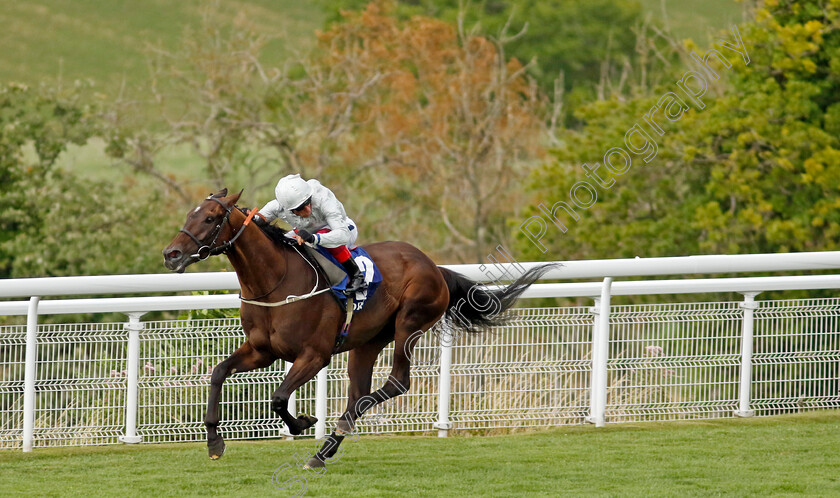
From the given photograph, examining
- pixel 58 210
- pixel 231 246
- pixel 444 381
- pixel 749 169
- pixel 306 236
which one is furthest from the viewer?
pixel 58 210

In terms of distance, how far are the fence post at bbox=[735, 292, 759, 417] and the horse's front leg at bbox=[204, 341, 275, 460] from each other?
297cm

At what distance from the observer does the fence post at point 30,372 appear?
5695 mm

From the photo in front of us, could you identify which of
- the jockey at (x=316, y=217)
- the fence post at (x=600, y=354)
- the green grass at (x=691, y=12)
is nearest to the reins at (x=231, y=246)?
the jockey at (x=316, y=217)

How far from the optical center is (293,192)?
527cm

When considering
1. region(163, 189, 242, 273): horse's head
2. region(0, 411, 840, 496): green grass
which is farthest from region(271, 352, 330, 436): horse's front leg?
region(163, 189, 242, 273): horse's head

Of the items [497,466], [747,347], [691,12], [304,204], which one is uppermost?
[691,12]

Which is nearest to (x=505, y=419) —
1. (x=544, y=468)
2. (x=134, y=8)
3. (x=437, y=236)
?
(x=544, y=468)

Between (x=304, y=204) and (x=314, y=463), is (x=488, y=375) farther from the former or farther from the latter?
(x=304, y=204)

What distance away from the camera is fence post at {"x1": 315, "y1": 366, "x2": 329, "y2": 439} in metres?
6.17

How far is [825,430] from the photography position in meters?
6.47

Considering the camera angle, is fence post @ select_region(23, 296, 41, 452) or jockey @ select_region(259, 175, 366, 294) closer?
jockey @ select_region(259, 175, 366, 294)

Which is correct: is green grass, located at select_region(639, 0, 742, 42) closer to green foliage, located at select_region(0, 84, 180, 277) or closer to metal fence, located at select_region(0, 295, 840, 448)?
green foliage, located at select_region(0, 84, 180, 277)

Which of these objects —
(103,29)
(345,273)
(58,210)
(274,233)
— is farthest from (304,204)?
(103,29)

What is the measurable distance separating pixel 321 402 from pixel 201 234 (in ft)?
5.12
